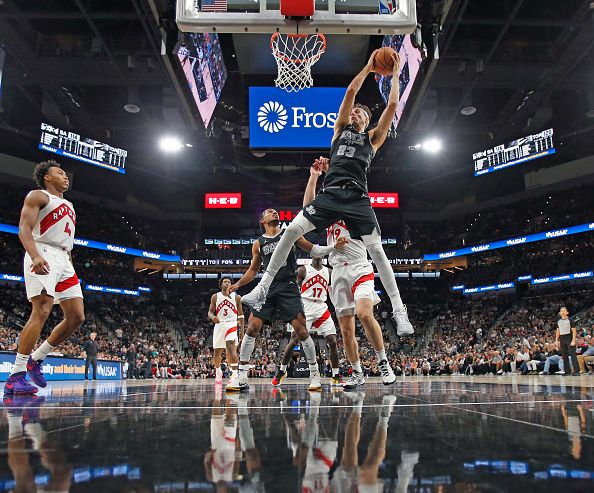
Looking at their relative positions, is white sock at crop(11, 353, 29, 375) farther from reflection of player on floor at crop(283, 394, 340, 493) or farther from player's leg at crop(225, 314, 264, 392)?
reflection of player on floor at crop(283, 394, 340, 493)

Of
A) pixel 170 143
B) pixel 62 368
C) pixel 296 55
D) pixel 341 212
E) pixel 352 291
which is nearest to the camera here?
pixel 341 212

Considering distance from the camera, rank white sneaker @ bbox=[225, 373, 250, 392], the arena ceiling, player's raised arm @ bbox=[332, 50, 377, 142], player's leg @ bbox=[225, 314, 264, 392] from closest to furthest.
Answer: player's raised arm @ bbox=[332, 50, 377, 142] < white sneaker @ bbox=[225, 373, 250, 392] < player's leg @ bbox=[225, 314, 264, 392] < the arena ceiling

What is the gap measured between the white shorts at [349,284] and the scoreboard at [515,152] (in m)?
17.7

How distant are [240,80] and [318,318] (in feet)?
37.2

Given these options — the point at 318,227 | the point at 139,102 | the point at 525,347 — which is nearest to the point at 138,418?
the point at 318,227

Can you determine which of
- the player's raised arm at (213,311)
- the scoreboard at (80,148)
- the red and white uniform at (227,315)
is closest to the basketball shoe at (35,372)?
the player's raised arm at (213,311)

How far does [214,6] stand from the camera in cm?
508

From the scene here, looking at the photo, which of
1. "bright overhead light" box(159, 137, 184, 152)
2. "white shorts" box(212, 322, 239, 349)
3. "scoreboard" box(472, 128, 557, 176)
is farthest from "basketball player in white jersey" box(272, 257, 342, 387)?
"scoreboard" box(472, 128, 557, 176)

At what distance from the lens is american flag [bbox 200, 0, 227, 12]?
505cm

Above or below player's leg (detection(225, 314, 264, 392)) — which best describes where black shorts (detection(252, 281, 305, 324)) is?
above

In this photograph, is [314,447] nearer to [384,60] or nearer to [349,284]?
[384,60]

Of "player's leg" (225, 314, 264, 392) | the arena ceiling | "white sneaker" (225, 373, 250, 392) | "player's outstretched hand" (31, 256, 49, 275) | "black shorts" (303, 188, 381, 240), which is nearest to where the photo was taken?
"player's outstretched hand" (31, 256, 49, 275)

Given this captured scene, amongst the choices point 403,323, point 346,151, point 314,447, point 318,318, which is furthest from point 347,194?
point 318,318

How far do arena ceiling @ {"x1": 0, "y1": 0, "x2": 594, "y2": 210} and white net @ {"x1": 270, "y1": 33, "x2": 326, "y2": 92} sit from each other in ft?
9.66
